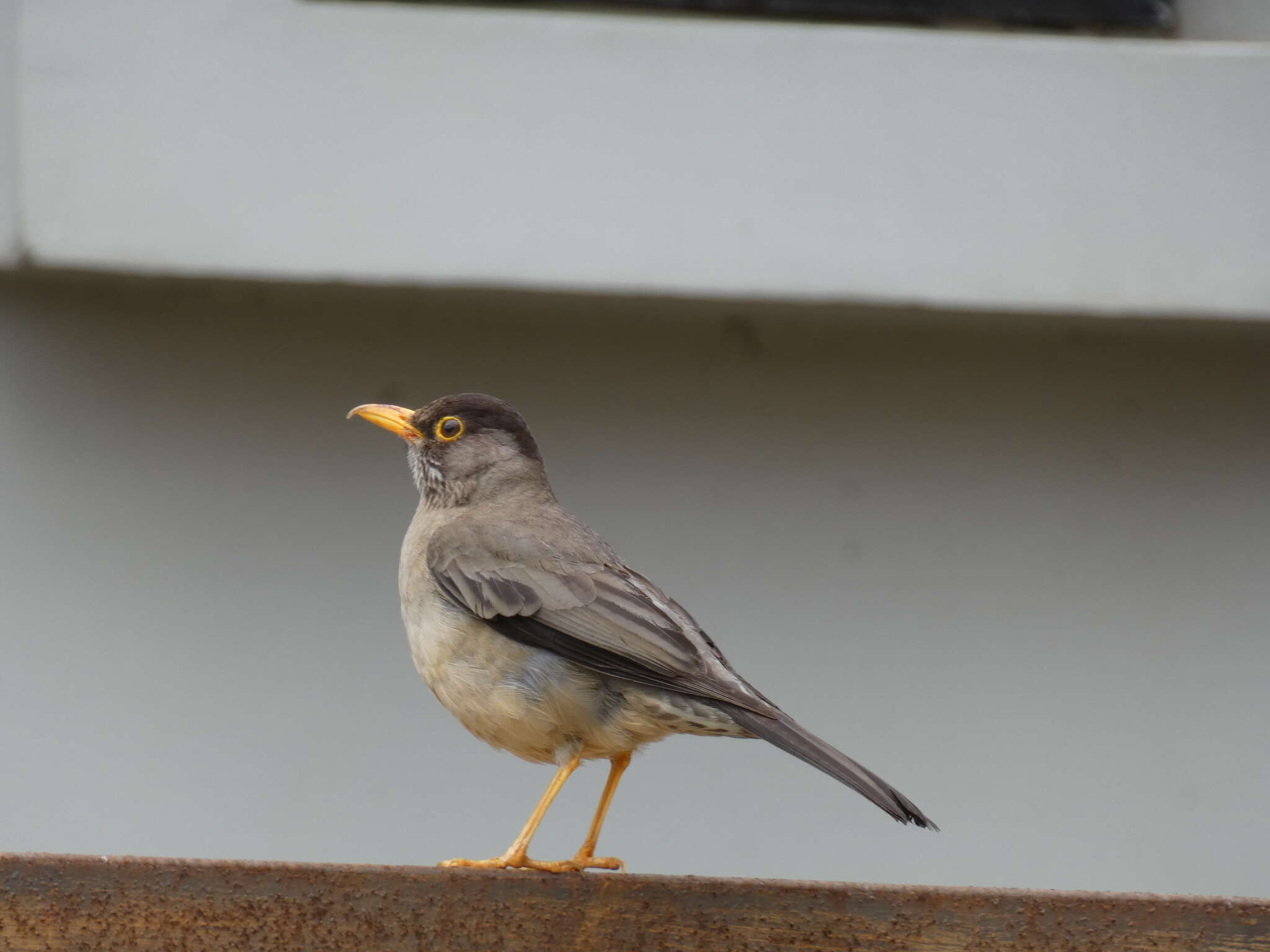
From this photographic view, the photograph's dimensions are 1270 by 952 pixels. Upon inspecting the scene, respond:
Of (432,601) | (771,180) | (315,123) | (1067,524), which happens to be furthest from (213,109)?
(1067,524)

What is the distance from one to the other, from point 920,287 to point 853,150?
0.50 m

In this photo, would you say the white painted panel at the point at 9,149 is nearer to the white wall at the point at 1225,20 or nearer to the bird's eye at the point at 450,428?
the bird's eye at the point at 450,428

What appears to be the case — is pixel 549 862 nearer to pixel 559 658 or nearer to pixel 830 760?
pixel 559 658

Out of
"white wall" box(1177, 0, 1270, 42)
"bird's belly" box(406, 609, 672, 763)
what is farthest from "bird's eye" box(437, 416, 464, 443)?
"white wall" box(1177, 0, 1270, 42)

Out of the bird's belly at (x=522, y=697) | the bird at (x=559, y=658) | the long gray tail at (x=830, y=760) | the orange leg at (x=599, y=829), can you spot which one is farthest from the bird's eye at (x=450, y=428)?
the long gray tail at (x=830, y=760)

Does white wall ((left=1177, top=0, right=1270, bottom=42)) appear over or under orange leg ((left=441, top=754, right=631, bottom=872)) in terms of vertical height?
over

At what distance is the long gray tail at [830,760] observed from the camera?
2352 millimetres

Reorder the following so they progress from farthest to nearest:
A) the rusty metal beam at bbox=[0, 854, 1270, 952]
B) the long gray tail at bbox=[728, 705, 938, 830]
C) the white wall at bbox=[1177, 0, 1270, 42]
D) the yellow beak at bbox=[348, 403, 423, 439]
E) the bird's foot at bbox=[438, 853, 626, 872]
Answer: the white wall at bbox=[1177, 0, 1270, 42], the yellow beak at bbox=[348, 403, 423, 439], the bird's foot at bbox=[438, 853, 626, 872], the long gray tail at bbox=[728, 705, 938, 830], the rusty metal beam at bbox=[0, 854, 1270, 952]

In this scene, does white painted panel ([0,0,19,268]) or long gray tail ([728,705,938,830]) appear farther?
white painted panel ([0,0,19,268])

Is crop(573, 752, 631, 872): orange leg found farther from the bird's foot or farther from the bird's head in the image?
the bird's head

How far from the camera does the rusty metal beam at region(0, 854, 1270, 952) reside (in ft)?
7.29

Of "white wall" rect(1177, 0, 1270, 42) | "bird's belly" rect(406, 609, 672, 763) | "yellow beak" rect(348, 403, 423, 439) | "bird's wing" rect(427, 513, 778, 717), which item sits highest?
"white wall" rect(1177, 0, 1270, 42)

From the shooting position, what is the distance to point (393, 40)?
15.1ft

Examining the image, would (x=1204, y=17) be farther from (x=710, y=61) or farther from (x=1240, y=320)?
(x=710, y=61)
